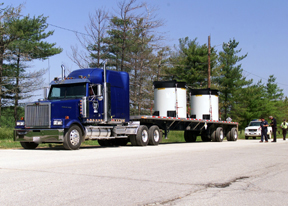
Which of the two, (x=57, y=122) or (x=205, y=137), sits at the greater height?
(x=57, y=122)

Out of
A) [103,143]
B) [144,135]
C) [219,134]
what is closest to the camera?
[144,135]

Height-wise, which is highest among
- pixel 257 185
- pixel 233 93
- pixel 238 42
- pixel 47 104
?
pixel 238 42

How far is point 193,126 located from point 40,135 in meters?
11.4

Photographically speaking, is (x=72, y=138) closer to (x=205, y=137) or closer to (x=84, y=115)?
(x=84, y=115)

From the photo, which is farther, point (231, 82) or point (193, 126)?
point (231, 82)

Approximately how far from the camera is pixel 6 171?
8.49 m

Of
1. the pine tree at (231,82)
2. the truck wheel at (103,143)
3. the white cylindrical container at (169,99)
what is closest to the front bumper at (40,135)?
the truck wheel at (103,143)

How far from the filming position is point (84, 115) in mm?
16172

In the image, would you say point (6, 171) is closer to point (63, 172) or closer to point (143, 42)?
point (63, 172)

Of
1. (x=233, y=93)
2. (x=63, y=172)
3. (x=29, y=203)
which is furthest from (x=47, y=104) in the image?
(x=233, y=93)

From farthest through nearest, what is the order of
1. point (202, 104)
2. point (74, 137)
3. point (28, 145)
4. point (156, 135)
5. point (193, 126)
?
1. point (202, 104)
2. point (193, 126)
3. point (156, 135)
4. point (28, 145)
5. point (74, 137)

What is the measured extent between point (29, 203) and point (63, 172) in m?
2.96

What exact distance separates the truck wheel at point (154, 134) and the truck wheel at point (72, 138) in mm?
4832

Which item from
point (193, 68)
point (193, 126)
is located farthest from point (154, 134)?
point (193, 68)
